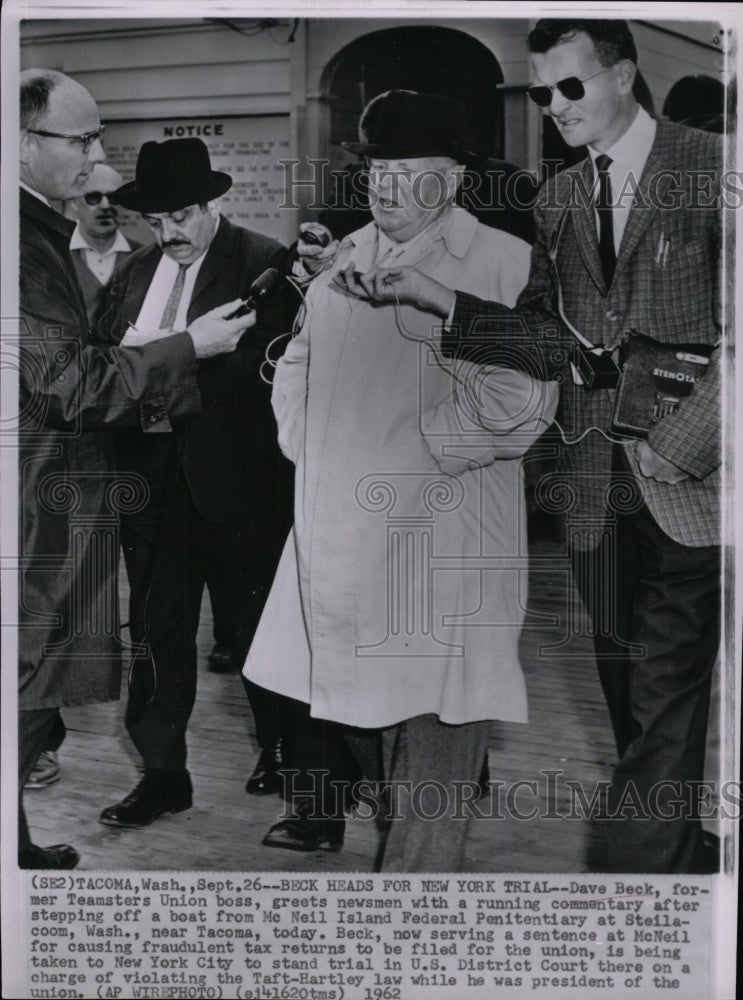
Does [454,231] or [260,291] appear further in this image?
[260,291]

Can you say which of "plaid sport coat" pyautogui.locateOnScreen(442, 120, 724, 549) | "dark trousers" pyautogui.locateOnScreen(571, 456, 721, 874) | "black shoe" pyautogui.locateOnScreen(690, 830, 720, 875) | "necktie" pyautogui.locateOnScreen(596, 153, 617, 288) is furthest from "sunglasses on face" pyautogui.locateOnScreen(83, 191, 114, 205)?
"black shoe" pyautogui.locateOnScreen(690, 830, 720, 875)

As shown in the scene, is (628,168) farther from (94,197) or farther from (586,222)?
(94,197)

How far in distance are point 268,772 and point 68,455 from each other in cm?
101

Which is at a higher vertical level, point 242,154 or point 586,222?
point 242,154

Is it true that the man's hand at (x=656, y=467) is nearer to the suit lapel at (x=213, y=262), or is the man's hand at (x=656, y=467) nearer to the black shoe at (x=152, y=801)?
the suit lapel at (x=213, y=262)

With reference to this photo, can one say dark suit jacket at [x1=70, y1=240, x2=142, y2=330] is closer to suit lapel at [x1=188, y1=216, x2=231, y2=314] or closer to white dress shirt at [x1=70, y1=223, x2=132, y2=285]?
white dress shirt at [x1=70, y1=223, x2=132, y2=285]

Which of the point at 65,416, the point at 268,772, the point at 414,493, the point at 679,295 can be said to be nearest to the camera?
the point at 679,295

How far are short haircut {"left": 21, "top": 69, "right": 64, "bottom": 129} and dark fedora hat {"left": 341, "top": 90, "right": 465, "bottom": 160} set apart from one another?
2.66 feet

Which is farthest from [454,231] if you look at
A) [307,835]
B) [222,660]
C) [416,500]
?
[307,835]

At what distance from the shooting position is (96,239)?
3350mm

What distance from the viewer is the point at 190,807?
3.44 m

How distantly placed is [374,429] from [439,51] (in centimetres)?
97

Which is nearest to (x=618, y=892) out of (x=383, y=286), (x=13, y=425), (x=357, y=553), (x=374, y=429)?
(x=357, y=553)

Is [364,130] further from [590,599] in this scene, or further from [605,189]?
[590,599]
